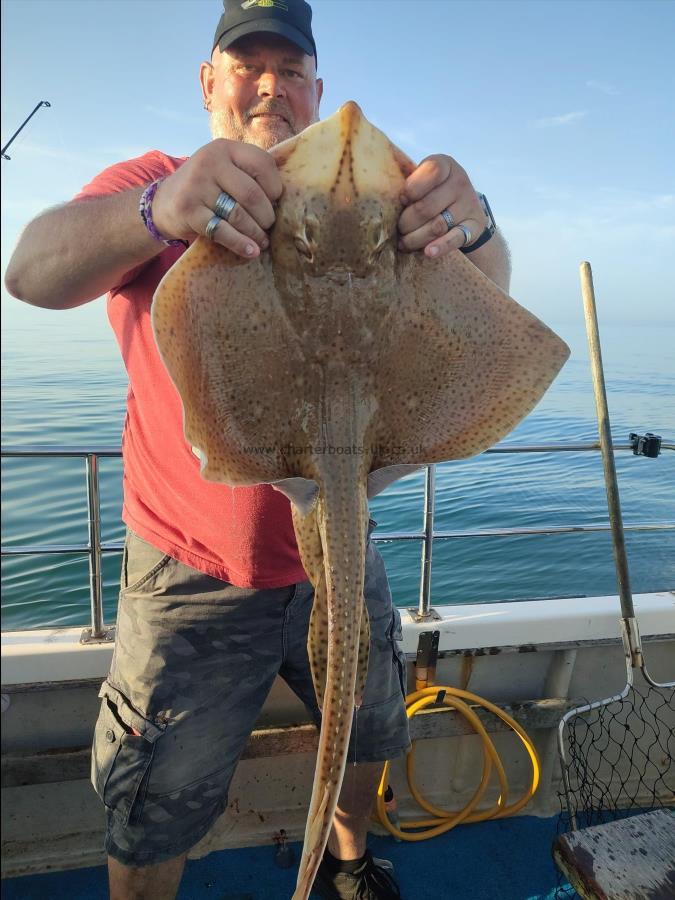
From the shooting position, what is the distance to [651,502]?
9469mm

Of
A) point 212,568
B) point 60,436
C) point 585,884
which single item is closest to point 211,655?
point 212,568

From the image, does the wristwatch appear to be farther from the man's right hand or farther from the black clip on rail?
the black clip on rail

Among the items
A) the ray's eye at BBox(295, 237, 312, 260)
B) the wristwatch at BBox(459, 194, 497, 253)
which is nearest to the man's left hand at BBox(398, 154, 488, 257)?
the ray's eye at BBox(295, 237, 312, 260)

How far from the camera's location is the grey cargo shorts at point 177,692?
2.16 metres

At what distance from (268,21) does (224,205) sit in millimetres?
1317

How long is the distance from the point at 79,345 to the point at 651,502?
63.8ft

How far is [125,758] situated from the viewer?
216 centimetres

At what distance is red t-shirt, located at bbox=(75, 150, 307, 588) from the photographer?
211 centimetres

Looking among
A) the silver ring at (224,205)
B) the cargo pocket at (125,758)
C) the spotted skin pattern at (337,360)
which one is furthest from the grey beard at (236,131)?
the cargo pocket at (125,758)

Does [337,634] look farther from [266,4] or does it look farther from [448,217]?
[266,4]

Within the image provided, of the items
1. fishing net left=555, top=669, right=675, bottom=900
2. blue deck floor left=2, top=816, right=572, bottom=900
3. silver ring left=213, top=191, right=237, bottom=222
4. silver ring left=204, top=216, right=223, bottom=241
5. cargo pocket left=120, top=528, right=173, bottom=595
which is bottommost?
blue deck floor left=2, top=816, right=572, bottom=900

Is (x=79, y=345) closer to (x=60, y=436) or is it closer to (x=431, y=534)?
(x=60, y=436)

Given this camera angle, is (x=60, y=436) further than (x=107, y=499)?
Yes

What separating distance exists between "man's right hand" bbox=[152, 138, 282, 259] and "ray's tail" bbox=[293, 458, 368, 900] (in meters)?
0.59
